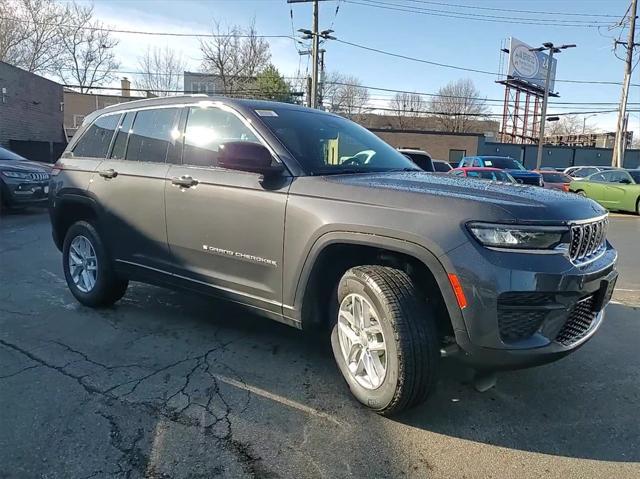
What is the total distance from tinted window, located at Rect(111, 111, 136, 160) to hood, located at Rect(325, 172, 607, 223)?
2.29 meters

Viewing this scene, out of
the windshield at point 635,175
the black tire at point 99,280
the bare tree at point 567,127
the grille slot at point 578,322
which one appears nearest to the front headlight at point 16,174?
the black tire at point 99,280

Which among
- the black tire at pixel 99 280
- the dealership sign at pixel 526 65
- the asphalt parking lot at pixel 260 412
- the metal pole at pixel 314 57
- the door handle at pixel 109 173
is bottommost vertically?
the asphalt parking lot at pixel 260 412

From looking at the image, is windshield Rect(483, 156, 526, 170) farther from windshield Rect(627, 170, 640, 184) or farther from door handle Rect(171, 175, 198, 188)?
door handle Rect(171, 175, 198, 188)

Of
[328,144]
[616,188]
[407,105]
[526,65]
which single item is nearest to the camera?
[328,144]

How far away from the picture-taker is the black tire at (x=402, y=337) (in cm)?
262

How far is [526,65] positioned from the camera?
174ft

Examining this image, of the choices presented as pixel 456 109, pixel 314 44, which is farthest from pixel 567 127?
pixel 314 44

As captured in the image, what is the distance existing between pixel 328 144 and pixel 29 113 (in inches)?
1046

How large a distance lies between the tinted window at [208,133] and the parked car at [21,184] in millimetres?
8267

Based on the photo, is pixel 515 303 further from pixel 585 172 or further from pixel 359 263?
pixel 585 172

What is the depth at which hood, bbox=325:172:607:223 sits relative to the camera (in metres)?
2.50

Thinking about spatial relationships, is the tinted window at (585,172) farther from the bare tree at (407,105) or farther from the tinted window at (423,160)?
the bare tree at (407,105)

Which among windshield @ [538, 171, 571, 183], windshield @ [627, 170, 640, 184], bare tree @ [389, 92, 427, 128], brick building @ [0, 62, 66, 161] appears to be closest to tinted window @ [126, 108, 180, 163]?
windshield @ [627, 170, 640, 184]

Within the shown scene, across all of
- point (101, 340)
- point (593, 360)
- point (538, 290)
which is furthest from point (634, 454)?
point (101, 340)
